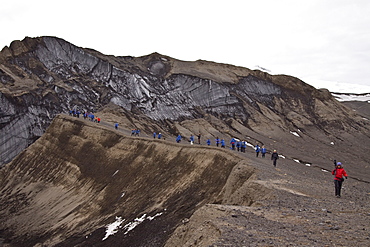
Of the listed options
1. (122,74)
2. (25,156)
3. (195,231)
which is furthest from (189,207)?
(122,74)

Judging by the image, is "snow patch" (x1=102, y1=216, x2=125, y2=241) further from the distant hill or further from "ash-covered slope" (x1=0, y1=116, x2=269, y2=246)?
the distant hill

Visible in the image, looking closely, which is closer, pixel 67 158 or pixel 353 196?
pixel 353 196

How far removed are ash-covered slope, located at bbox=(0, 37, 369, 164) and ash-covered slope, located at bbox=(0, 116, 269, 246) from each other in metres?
13.0

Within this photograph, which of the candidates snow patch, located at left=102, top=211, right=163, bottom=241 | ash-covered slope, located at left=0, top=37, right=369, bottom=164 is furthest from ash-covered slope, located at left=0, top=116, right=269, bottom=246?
ash-covered slope, located at left=0, top=37, right=369, bottom=164

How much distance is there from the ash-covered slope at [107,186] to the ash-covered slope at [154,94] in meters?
13.0

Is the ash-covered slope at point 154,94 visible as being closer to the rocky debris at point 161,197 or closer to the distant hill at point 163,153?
the distant hill at point 163,153

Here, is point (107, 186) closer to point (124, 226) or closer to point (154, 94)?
point (124, 226)

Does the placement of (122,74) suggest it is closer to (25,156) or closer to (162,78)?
(162,78)

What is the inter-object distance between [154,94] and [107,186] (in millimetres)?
41898

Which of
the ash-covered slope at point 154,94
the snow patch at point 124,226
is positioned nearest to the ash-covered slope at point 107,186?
the snow patch at point 124,226

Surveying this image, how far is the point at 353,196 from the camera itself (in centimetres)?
1681

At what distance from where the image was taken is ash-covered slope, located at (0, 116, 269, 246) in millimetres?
20109

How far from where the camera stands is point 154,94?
72375 mm

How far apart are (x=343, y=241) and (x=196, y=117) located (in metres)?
62.1
